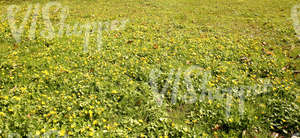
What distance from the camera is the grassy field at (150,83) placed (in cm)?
353

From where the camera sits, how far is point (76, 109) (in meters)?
3.73

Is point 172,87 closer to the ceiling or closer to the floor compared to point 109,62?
closer to the floor

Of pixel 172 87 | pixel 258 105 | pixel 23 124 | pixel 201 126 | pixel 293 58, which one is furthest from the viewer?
pixel 293 58

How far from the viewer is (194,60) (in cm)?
584

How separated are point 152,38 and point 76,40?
2.87 meters

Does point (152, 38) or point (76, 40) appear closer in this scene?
point (76, 40)

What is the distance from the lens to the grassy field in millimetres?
3525

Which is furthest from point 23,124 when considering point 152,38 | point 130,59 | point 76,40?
point 152,38

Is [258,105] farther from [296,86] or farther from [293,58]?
[293,58]

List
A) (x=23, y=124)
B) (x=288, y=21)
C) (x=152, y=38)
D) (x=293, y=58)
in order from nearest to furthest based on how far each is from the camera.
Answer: (x=23, y=124) < (x=293, y=58) < (x=152, y=38) < (x=288, y=21)

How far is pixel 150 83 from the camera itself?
4723 millimetres

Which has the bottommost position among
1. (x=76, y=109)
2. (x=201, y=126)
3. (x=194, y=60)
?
(x=201, y=126)

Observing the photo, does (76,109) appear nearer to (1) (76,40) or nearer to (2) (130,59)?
(2) (130,59)

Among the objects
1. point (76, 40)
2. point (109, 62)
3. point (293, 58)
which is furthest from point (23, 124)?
point (293, 58)
